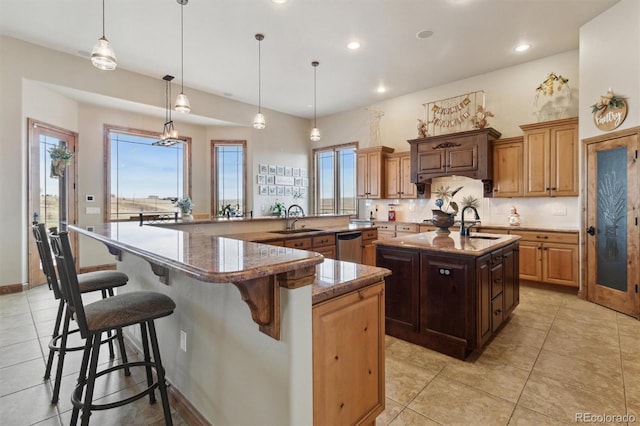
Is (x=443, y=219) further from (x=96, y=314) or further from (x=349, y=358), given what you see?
(x=96, y=314)

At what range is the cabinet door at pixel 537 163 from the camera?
180 inches

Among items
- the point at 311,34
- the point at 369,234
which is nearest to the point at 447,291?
the point at 369,234

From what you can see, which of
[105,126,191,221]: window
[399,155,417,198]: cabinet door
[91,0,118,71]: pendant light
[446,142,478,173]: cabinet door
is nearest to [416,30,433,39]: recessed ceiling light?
[446,142,478,173]: cabinet door

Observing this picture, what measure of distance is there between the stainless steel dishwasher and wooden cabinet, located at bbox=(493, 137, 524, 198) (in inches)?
99.9

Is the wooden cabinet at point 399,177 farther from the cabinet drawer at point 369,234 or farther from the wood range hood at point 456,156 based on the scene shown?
the cabinet drawer at point 369,234

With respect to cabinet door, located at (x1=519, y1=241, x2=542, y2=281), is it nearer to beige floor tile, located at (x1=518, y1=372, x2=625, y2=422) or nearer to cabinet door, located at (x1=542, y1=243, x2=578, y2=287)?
cabinet door, located at (x1=542, y1=243, x2=578, y2=287)

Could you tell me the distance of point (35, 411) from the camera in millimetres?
1849

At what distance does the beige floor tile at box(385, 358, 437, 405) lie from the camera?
2.02 metres

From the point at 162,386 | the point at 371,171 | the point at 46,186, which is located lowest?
the point at 162,386

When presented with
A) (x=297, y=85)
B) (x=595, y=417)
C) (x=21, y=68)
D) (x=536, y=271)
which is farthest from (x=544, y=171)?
(x=21, y=68)

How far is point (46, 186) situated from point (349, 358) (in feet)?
18.6

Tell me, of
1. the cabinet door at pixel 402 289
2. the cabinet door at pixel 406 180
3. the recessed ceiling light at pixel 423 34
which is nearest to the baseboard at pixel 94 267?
the cabinet door at pixel 402 289

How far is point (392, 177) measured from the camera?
6555mm

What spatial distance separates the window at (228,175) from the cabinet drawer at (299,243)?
3.46m
